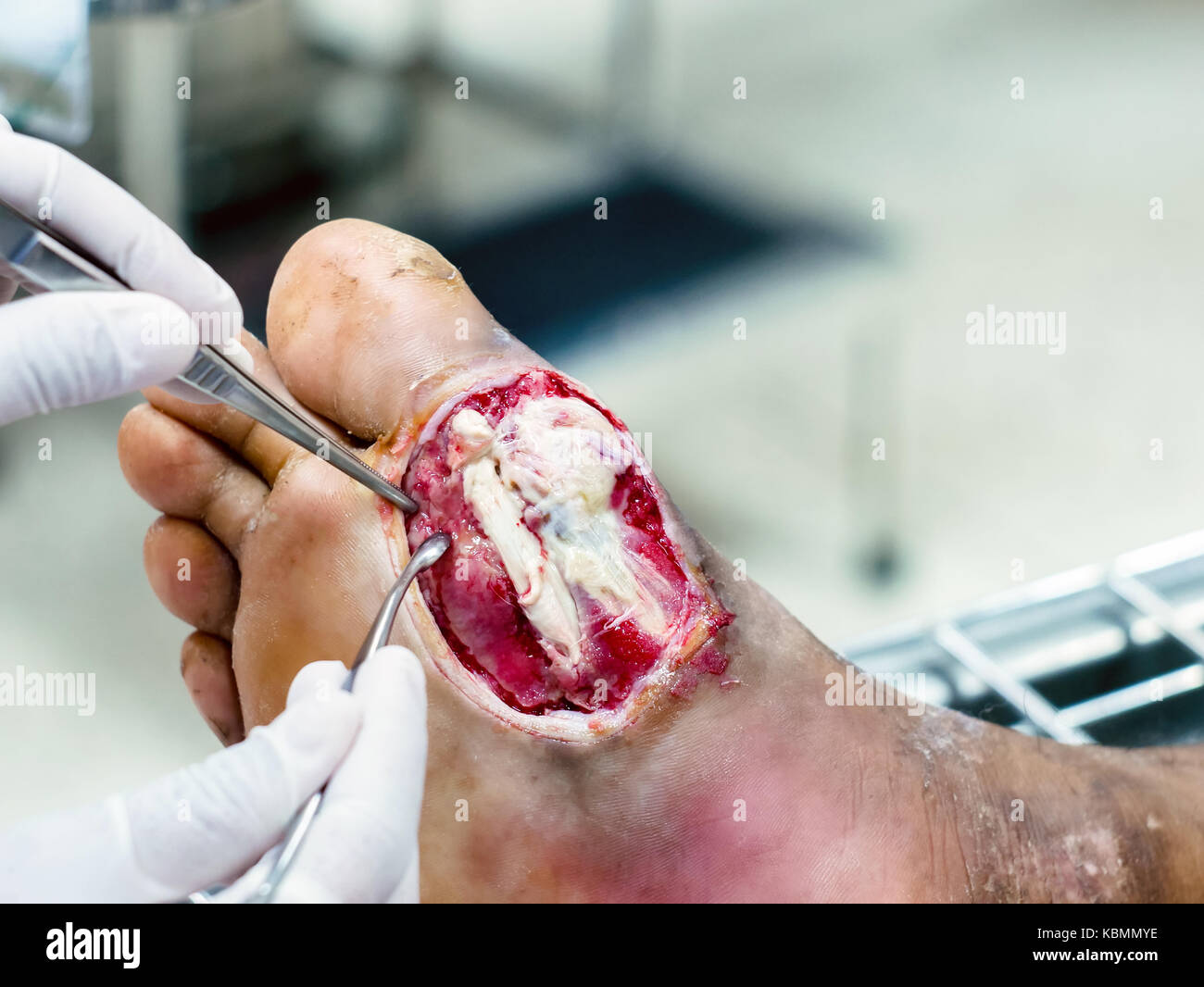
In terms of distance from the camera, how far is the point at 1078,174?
300 centimetres

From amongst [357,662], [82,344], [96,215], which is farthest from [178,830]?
Result: [96,215]

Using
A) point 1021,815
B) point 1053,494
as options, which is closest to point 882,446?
point 1053,494

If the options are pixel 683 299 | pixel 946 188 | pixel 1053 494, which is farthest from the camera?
pixel 946 188

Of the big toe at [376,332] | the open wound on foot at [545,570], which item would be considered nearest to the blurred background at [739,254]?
the open wound on foot at [545,570]

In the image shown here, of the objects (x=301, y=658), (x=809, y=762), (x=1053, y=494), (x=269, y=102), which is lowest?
(x=1053, y=494)

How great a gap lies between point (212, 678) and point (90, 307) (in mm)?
600

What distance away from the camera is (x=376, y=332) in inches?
48.8

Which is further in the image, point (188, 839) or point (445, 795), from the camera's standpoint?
point (445, 795)

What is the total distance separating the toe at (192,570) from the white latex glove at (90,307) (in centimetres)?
35

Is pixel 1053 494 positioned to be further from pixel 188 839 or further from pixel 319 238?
pixel 188 839

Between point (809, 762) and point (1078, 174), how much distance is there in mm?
2257

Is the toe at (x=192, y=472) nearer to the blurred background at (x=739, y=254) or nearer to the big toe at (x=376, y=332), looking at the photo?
the big toe at (x=376, y=332)

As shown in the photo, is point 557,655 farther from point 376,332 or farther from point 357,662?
point 376,332

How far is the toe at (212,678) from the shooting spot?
1.40 metres
